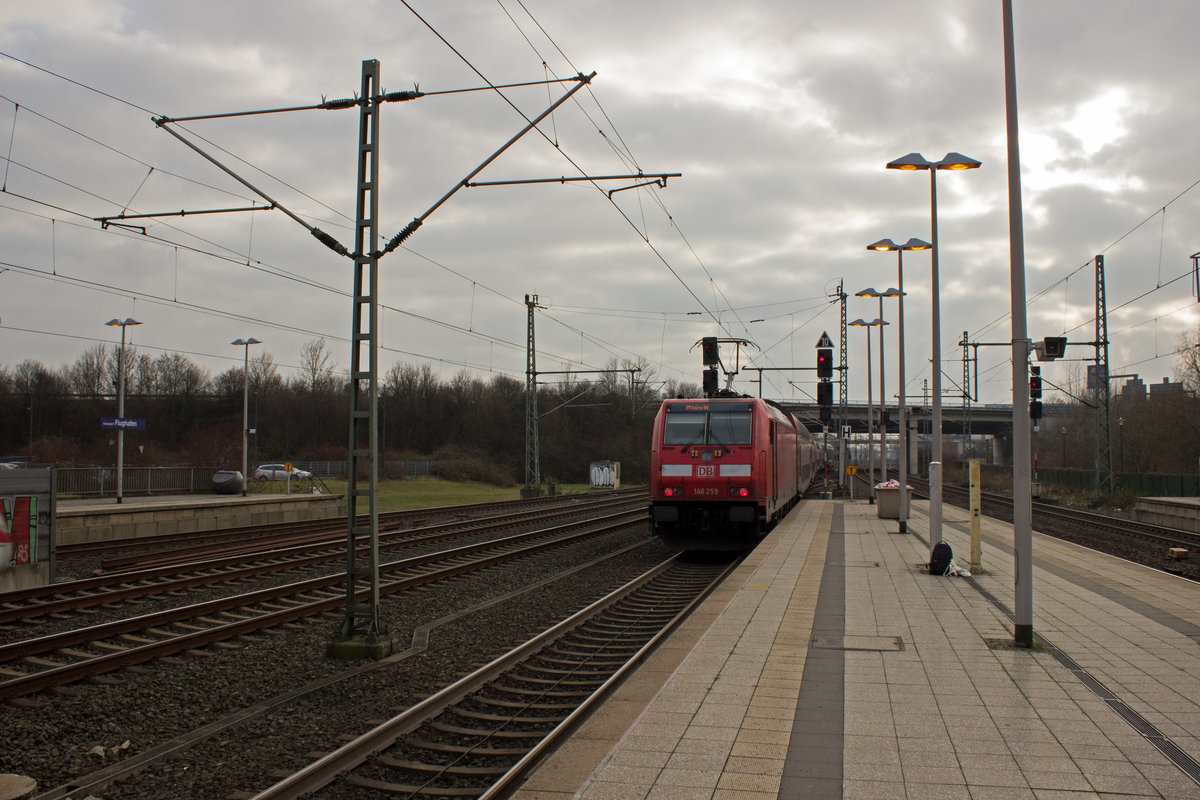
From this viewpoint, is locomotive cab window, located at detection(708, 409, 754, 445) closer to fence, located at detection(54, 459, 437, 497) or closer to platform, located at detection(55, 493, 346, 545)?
platform, located at detection(55, 493, 346, 545)

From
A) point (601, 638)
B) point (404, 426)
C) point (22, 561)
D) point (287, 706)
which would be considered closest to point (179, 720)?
point (287, 706)

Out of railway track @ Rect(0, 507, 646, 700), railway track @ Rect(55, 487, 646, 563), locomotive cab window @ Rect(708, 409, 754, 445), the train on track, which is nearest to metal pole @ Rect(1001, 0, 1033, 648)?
railway track @ Rect(0, 507, 646, 700)

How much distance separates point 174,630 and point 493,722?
498 centimetres

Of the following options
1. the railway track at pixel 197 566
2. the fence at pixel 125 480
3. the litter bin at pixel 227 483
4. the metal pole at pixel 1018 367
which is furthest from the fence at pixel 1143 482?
the fence at pixel 125 480

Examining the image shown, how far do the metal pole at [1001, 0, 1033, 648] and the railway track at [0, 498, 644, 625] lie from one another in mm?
10632

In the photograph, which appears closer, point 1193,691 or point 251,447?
point 1193,691

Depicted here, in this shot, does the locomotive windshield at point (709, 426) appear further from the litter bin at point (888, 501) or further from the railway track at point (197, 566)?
the litter bin at point (888, 501)

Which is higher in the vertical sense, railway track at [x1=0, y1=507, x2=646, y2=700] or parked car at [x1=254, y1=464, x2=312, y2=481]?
parked car at [x1=254, y1=464, x2=312, y2=481]

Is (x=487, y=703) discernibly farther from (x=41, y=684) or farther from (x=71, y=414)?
(x=71, y=414)

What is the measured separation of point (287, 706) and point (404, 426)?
6996cm

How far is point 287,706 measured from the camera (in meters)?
7.14

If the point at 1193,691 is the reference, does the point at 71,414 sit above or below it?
above

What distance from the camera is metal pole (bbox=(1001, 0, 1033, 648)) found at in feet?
27.3

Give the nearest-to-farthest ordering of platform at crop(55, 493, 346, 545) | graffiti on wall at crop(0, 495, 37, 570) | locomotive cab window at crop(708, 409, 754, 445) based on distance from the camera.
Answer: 1. graffiti on wall at crop(0, 495, 37, 570)
2. locomotive cab window at crop(708, 409, 754, 445)
3. platform at crop(55, 493, 346, 545)
